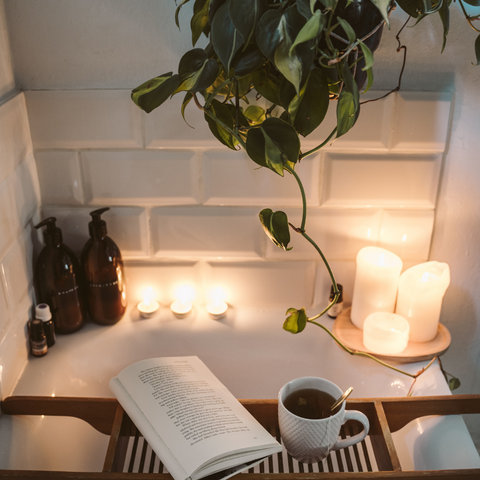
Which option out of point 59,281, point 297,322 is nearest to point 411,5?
point 297,322

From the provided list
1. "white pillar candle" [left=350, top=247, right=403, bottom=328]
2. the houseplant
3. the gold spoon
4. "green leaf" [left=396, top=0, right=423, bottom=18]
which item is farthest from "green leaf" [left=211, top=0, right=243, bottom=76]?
"white pillar candle" [left=350, top=247, right=403, bottom=328]

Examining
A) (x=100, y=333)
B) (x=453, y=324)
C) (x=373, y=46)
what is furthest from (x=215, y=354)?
(x=373, y=46)

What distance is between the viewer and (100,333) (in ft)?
3.34

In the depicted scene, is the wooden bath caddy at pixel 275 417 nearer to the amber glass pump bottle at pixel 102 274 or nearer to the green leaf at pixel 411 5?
the amber glass pump bottle at pixel 102 274

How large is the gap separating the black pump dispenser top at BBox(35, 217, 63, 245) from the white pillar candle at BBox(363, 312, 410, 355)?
601mm

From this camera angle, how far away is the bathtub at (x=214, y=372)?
2.51 ft

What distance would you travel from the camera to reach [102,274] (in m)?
0.98

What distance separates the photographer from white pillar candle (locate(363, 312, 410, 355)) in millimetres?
928

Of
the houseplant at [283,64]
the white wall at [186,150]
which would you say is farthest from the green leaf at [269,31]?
the white wall at [186,150]

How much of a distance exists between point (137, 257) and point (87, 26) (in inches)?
17.8

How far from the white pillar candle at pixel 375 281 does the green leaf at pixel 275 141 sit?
0.46 m

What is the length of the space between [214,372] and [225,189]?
0.36m

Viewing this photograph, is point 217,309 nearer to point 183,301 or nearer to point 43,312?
point 183,301

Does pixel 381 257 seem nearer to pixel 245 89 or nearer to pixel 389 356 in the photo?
pixel 389 356
